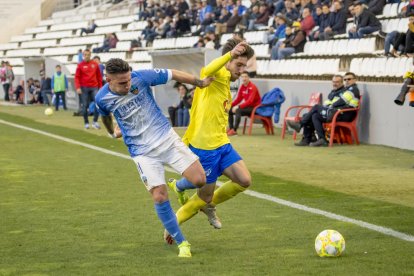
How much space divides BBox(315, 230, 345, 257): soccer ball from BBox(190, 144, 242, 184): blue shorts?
1283 mm

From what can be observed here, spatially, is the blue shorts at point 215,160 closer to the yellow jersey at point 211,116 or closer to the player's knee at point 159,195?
the yellow jersey at point 211,116

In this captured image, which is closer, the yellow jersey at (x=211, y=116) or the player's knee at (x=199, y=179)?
the player's knee at (x=199, y=179)

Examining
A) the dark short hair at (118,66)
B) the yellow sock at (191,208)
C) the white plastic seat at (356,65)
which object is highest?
the dark short hair at (118,66)

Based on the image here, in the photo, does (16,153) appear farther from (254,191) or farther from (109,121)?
(109,121)

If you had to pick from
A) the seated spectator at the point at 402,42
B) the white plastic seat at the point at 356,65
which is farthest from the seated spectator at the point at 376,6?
the seated spectator at the point at 402,42

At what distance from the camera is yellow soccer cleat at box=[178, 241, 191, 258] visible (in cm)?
754

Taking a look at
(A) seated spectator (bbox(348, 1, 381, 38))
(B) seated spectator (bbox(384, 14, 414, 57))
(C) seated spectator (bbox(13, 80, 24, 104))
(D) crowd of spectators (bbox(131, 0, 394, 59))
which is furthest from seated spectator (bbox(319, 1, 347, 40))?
(C) seated spectator (bbox(13, 80, 24, 104))

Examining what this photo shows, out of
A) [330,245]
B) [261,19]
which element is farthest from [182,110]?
[330,245]

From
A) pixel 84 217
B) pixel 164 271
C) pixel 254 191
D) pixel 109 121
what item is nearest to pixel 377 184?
pixel 254 191

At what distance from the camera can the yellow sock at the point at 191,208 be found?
8344 mm

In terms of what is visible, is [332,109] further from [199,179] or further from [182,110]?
[199,179]

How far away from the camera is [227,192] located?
8617mm

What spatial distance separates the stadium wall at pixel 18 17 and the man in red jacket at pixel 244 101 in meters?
37.8

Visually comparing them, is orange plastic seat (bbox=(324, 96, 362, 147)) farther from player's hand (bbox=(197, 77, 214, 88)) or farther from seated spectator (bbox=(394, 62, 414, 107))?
player's hand (bbox=(197, 77, 214, 88))
